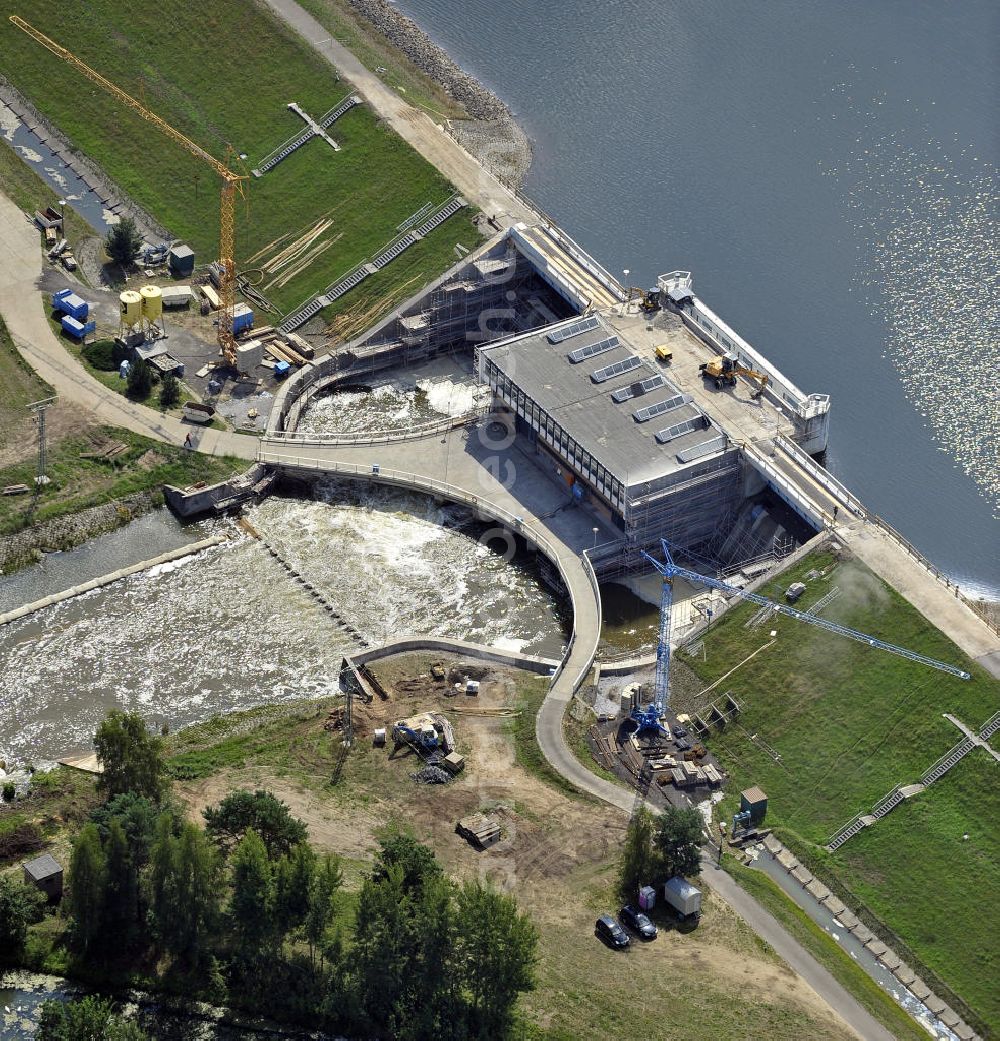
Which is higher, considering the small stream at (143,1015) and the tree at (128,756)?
the tree at (128,756)

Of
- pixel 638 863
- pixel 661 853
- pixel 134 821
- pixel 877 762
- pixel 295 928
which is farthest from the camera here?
pixel 877 762

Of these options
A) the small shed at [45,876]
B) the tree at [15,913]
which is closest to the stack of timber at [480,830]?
the small shed at [45,876]

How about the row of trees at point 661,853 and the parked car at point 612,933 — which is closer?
the parked car at point 612,933

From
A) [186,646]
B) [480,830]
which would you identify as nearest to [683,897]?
[480,830]

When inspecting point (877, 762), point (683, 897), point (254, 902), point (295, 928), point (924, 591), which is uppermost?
point (924, 591)

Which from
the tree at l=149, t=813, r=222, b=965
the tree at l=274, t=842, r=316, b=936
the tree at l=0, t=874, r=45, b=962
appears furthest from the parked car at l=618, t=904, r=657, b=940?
the tree at l=0, t=874, r=45, b=962

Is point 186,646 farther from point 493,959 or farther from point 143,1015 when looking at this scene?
point 493,959

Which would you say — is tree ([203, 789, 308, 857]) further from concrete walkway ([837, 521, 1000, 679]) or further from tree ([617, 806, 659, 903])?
concrete walkway ([837, 521, 1000, 679])

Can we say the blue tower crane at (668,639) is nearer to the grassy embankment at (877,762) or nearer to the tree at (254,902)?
the grassy embankment at (877,762)
